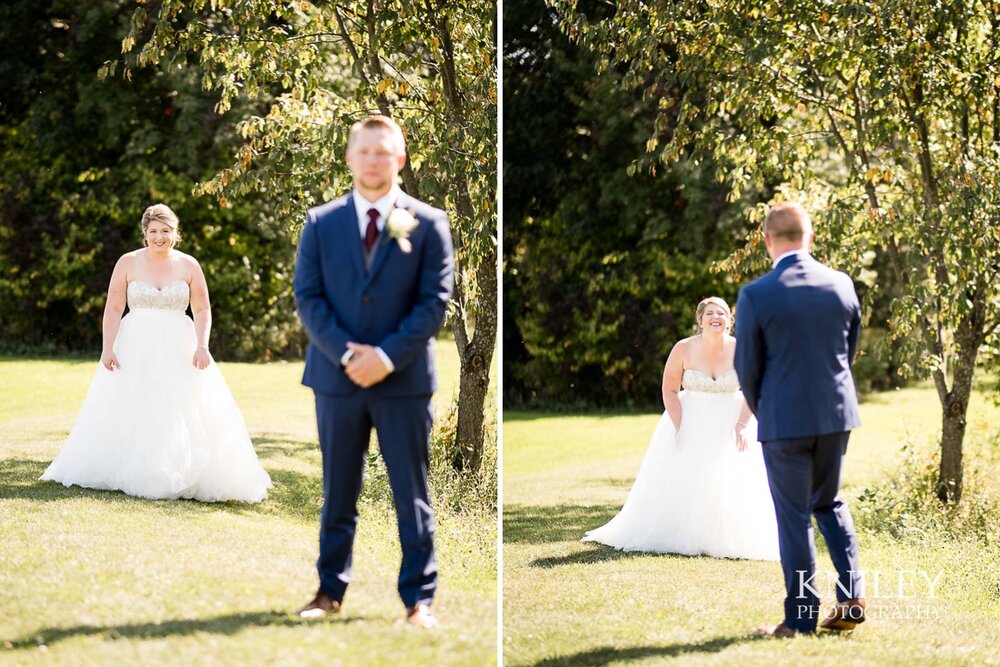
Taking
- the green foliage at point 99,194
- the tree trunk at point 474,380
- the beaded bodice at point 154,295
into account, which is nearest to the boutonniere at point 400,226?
the beaded bodice at point 154,295

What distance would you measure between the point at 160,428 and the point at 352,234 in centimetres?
290

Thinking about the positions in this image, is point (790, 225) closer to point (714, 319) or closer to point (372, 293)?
point (372, 293)

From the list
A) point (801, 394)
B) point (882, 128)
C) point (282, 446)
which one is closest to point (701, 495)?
point (801, 394)

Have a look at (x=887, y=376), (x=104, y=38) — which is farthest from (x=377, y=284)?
(x=887, y=376)

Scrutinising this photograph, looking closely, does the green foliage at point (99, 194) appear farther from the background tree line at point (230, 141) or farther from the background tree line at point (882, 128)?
the background tree line at point (882, 128)

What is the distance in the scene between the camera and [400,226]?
3.51 meters

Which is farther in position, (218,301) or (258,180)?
(218,301)

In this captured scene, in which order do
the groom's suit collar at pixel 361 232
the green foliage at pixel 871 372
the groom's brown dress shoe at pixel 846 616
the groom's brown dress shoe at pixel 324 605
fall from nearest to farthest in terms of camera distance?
the groom's suit collar at pixel 361 232
the groom's brown dress shoe at pixel 324 605
the groom's brown dress shoe at pixel 846 616
the green foliage at pixel 871 372

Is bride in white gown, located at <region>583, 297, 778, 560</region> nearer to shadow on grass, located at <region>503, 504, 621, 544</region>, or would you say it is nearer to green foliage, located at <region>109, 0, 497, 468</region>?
shadow on grass, located at <region>503, 504, 621, 544</region>

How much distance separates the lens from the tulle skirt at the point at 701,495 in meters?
6.08

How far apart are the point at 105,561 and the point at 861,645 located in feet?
10.2

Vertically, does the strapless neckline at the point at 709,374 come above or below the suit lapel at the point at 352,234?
below

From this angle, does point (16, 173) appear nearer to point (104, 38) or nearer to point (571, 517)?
point (104, 38)

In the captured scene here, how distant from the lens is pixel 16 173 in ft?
36.7
